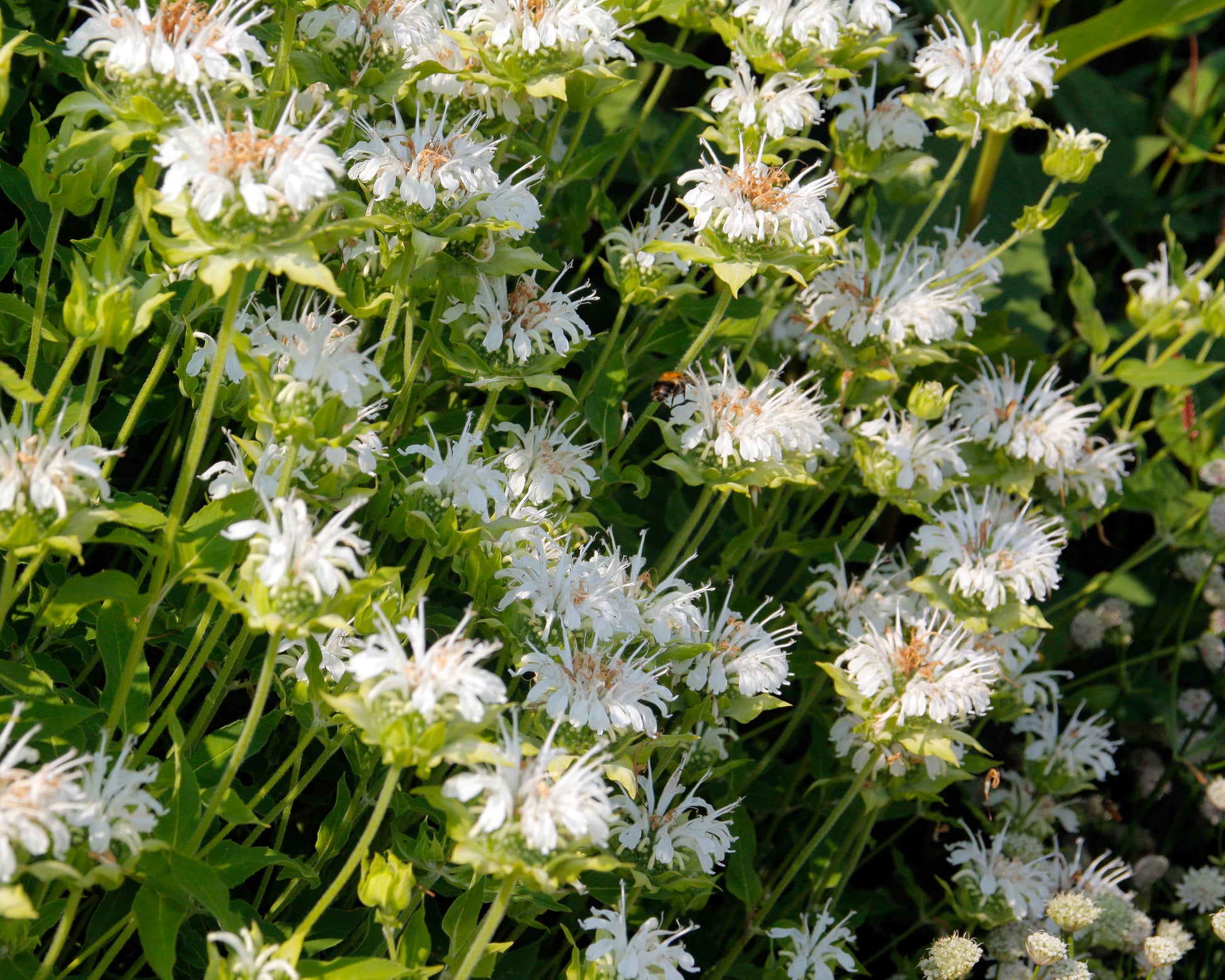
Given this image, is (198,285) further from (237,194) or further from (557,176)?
(557,176)

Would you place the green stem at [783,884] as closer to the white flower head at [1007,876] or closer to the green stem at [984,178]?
the white flower head at [1007,876]

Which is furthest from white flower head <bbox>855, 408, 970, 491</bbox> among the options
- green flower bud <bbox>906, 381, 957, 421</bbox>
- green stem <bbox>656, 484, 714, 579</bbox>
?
green stem <bbox>656, 484, 714, 579</bbox>

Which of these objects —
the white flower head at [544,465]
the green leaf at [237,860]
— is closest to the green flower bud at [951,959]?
the white flower head at [544,465]

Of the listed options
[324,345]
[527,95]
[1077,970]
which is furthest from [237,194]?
[1077,970]

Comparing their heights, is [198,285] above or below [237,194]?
below

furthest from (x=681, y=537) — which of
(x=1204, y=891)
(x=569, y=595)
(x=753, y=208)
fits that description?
(x=1204, y=891)

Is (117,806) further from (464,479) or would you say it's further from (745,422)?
(745,422)

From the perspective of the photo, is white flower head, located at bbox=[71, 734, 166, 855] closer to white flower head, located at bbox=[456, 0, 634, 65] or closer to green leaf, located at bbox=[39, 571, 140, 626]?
green leaf, located at bbox=[39, 571, 140, 626]
